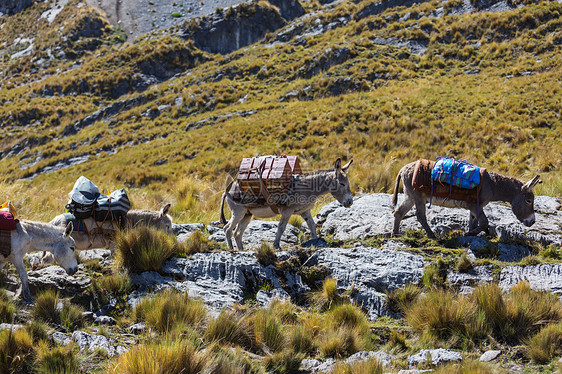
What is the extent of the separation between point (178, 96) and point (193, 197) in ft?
90.5

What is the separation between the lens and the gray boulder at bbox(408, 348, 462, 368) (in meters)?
4.87

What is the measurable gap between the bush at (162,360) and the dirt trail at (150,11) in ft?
206

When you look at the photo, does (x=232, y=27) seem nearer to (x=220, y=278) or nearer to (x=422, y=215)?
(x=422, y=215)

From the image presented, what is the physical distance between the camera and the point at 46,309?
19.3 ft

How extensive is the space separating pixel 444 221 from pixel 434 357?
5449mm

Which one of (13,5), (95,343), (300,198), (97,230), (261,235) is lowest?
(261,235)

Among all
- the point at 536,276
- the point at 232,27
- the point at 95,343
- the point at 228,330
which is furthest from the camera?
the point at 232,27

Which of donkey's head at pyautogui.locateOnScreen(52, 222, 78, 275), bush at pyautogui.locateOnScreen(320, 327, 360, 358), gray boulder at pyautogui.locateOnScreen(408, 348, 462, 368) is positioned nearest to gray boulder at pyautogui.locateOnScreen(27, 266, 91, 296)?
donkey's head at pyautogui.locateOnScreen(52, 222, 78, 275)

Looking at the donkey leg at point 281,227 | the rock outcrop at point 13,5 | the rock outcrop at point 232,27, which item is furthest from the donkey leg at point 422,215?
the rock outcrop at point 13,5

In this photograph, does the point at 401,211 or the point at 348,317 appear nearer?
the point at 348,317

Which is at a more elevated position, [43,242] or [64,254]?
[43,242]

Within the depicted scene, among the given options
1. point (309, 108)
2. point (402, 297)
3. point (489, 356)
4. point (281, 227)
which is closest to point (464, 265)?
point (402, 297)

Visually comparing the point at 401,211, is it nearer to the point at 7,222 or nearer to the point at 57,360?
the point at 57,360

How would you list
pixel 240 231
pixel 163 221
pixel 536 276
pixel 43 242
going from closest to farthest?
1. pixel 536 276
2. pixel 43 242
3. pixel 163 221
4. pixel 240 231
